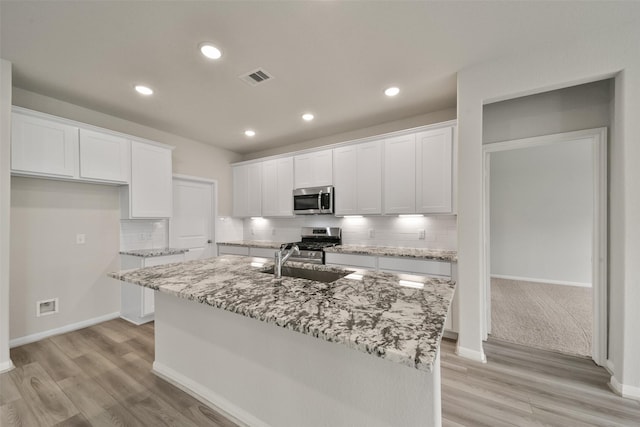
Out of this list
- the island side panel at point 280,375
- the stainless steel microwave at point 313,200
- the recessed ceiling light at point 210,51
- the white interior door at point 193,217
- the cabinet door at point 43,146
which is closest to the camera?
the island side panel at point 280,375

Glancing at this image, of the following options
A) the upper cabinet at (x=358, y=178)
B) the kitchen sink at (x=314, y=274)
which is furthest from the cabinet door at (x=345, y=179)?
the kitchen sink at (x=314, y=274)

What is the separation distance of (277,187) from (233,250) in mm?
1439

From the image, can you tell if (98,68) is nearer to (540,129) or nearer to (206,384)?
(206,384)

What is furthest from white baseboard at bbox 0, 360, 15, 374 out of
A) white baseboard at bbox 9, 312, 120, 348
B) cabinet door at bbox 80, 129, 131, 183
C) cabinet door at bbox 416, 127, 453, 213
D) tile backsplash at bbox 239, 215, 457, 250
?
cabinet door at bbox 416, 127, 453, 213

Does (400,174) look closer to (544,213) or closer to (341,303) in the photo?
(341,303)

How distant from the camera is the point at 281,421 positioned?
1.41 meters

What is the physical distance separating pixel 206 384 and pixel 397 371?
1471 mm

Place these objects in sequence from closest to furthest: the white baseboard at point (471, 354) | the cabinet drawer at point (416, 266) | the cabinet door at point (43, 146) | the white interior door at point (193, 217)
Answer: the white baseboard at point (471, 354)
the cabinet door at point (43, 146)
the cabinet drawer at point (416, 266)
the white interior door at point (193, 217)

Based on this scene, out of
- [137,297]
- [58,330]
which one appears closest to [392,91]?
[137,297]

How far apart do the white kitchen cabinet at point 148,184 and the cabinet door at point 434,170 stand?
11.7ft

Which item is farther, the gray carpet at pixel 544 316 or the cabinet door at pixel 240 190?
the cabinet door at pixel 240 190

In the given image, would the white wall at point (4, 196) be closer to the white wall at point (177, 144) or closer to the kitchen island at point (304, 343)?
the white wall at point (177, 144)

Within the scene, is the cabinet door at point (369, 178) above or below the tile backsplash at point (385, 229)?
above

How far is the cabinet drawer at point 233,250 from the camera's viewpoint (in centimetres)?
441
